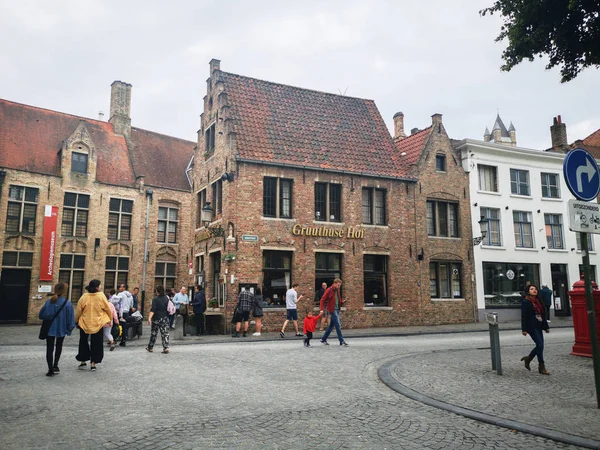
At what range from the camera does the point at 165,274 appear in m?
30.4

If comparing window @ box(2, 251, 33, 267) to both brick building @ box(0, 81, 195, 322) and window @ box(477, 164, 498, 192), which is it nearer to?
brick building @ box(0, 81, 195, 322)

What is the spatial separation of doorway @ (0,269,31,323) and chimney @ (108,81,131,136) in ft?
37.6

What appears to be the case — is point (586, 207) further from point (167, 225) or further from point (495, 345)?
point (167, 225)

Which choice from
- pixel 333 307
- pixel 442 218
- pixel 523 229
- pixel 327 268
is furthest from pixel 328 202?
pixel 523 229

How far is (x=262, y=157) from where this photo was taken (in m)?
20.5

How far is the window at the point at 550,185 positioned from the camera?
28.8 m

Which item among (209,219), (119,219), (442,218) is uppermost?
(119,219)

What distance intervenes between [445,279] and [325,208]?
742 cm

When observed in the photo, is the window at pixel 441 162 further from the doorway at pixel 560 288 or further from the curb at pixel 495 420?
the curb at pixel 495 420

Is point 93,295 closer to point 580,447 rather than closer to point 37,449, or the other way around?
point 37,449

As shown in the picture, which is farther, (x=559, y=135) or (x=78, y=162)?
(x=559, y=135)

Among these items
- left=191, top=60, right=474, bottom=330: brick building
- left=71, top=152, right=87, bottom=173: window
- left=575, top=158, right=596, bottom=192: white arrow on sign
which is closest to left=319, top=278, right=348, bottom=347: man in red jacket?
left=191, top=60, right=474, bottom=330: brick building

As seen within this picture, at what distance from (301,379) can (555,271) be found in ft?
80.0

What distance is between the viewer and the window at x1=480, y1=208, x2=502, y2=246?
1038 inches
